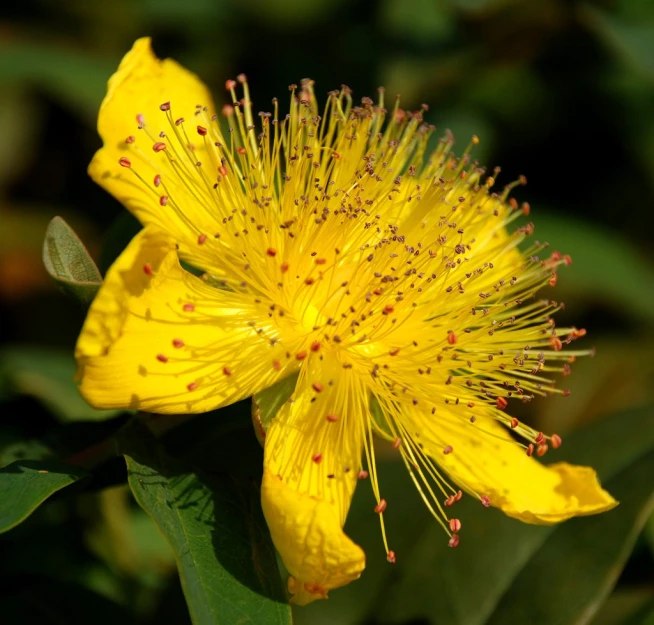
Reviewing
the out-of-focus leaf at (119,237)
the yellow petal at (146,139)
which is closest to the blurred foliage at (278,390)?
the out-of-focus leaf at (119,237)

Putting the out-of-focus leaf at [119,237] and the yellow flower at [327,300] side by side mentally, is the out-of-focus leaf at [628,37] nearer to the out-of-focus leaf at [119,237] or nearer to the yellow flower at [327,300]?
the yellow flower at [327,300]

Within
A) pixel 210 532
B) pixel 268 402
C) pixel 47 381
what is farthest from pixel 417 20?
pixel 210 532

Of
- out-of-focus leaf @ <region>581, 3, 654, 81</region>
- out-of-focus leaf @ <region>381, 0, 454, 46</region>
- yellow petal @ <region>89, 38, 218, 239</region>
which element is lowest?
yellow petal @ <region>89, 38, 218, 239</region>

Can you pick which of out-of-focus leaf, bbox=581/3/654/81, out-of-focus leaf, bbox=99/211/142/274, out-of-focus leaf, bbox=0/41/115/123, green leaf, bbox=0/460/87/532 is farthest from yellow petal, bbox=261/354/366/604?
out-of-focus leaf, bbox=0/41/115/123

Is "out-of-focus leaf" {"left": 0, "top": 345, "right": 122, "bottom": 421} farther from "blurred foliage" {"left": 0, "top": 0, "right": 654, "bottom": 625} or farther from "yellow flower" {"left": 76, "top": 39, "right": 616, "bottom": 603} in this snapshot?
"yellow flower" {"left": 76, "top": 39, "right": 616, "bottom": 603}

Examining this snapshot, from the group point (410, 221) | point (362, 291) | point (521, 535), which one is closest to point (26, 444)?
point (362, 291)

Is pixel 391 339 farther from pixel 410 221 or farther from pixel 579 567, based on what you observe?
pixel 579 567
